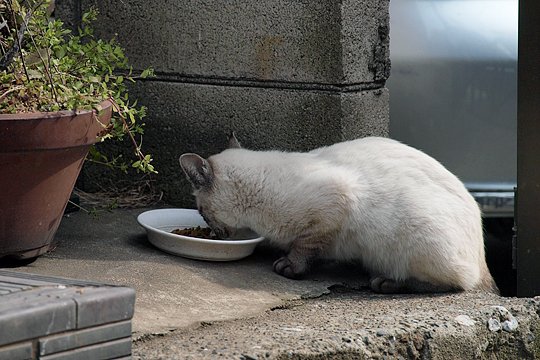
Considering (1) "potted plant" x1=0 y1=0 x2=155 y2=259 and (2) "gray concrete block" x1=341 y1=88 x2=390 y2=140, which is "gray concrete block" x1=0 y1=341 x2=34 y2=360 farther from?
(2) "gray concrete block" x1=341 y1=88 x2=390 y2=140

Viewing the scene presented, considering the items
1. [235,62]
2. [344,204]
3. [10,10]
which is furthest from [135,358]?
[235,62]

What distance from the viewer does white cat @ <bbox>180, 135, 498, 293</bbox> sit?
3.91 m

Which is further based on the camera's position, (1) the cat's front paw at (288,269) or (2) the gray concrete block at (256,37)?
(2) the gray concrete block at (256,37)

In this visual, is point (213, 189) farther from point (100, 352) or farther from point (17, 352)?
point (17, 352)

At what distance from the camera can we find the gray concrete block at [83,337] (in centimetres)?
252

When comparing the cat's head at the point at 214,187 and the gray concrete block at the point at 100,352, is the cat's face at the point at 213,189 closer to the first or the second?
the cat's head at the point at 214,187

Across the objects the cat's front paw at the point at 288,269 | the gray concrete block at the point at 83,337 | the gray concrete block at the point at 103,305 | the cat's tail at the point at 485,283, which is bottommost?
the cat's tail at the point at 485,283

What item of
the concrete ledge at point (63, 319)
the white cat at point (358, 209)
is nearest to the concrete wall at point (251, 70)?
the white cat at point (358, 209)

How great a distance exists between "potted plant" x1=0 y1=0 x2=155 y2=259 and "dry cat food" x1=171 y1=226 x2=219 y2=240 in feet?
1.70

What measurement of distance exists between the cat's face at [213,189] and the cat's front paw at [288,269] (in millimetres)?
307

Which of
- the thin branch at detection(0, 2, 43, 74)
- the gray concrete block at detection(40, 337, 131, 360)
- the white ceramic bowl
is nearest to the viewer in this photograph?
the gray concrete block at detection(40, 337, 131, 360)

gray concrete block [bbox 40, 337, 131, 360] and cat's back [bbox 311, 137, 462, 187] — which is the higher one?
cat's back [bbox 311, 137, 462, 187]

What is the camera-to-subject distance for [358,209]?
400cm

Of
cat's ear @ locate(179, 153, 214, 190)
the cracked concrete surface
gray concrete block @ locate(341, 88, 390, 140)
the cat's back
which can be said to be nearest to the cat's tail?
the cracked concrete surface
